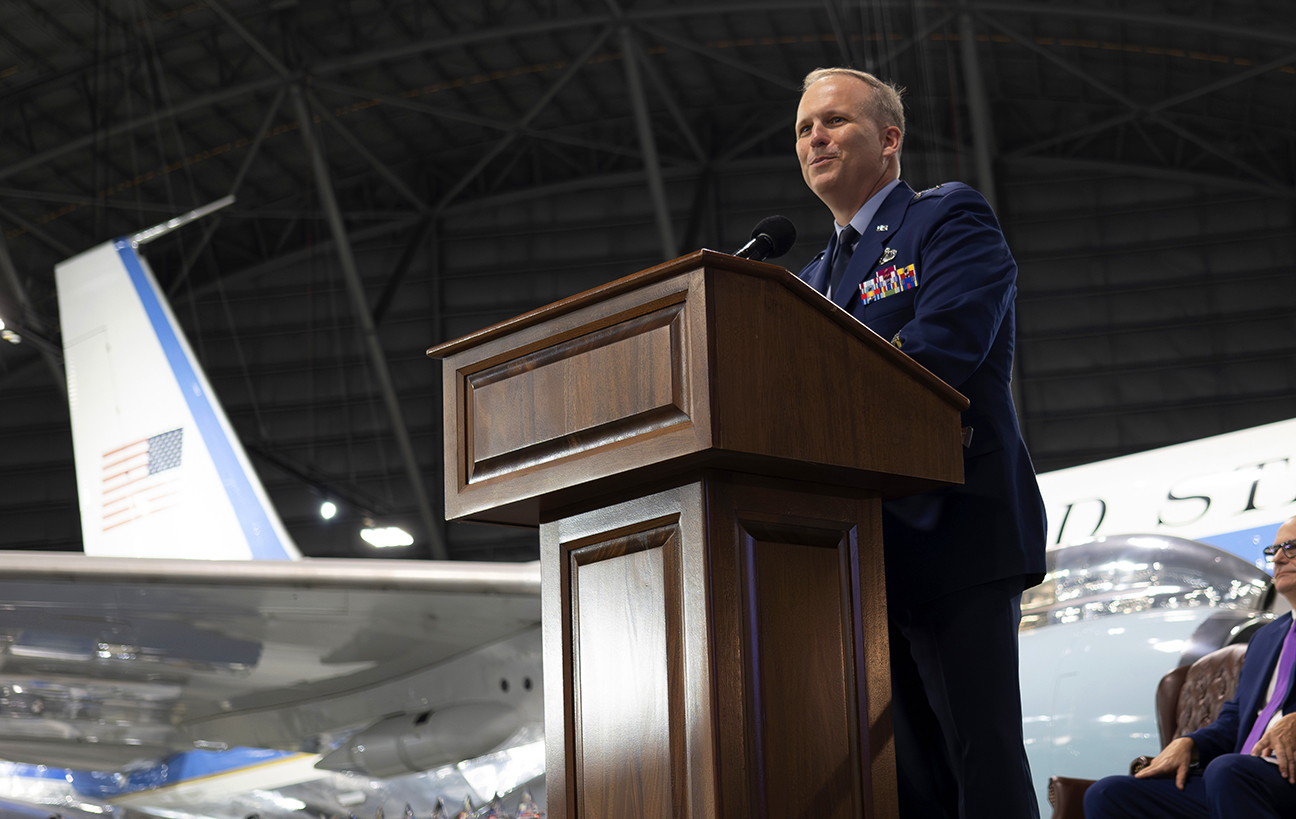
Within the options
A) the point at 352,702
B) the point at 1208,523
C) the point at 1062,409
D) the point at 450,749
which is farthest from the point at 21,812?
the point at 1062,409

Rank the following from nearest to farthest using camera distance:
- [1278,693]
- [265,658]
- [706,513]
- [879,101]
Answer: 1. [706,513]
2. [879,101]
3. [1278,693]
4. [265,658]

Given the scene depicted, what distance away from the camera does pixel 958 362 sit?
179 cm

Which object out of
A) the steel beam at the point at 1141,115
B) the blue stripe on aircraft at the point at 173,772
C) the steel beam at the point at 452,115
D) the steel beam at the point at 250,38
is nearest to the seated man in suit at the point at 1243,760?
the blue stripe on aircraft at the point at 173,772

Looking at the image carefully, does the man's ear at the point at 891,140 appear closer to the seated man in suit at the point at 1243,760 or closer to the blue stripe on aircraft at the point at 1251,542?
the seated man in suit at the point at 1243,760

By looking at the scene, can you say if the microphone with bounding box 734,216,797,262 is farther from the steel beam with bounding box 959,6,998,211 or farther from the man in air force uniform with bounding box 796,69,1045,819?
the steel beam with bounding box 959,6,998,211

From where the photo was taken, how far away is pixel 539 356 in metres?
1.63

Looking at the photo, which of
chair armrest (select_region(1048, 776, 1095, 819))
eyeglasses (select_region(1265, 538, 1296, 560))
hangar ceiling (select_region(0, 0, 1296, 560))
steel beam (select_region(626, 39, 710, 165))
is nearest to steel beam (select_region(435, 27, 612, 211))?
hangar ceiling (select_region(0, 0, 1296, 560))

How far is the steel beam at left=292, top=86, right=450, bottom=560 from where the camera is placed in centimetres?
1648

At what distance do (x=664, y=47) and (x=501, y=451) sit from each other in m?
16.8

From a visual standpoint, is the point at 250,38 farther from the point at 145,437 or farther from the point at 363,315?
the point at 145,437

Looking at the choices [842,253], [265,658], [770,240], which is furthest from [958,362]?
[265,658]

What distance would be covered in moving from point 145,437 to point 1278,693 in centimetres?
691

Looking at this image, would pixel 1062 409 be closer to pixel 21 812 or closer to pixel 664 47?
pixel 664 47

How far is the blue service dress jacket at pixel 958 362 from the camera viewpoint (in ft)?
5.91
